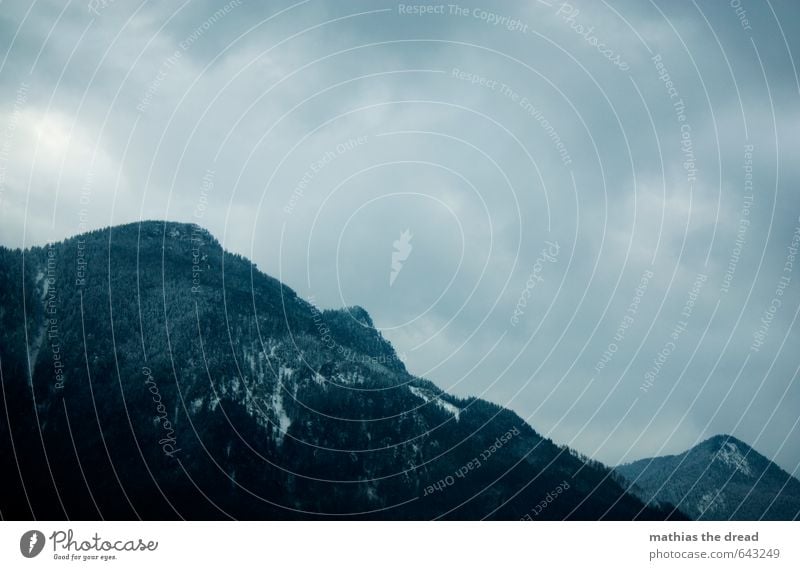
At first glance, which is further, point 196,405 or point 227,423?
point 227,423

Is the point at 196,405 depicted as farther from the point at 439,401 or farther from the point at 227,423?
the point at 439,401

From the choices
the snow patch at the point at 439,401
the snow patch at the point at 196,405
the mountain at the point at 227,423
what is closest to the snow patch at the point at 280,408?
the mountain at the point at 227,423

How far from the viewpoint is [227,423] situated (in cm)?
9269

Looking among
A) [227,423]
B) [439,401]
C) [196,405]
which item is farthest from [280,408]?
[439,401]

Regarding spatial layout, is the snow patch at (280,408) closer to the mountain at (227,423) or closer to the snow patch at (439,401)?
the mountain at (227,423)

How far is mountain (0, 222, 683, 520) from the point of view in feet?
250

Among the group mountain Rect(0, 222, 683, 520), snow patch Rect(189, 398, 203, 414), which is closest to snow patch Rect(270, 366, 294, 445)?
mountain Rect(0, 222, 683, 520)

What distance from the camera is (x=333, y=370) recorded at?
104562mm

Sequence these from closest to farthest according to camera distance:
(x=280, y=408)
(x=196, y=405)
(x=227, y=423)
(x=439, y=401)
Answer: (x=196, y=405)
(x=227, y=423)
(x=280, y=408)
(x=439, y=401)

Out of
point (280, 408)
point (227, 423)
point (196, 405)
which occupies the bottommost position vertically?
point (227, 423)

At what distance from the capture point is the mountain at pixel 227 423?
76.1 meters

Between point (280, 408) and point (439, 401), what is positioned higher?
point (439, 401)

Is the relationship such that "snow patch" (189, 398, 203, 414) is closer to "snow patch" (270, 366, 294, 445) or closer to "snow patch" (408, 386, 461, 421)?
"snow patch" (270, 366, 294, 445)
